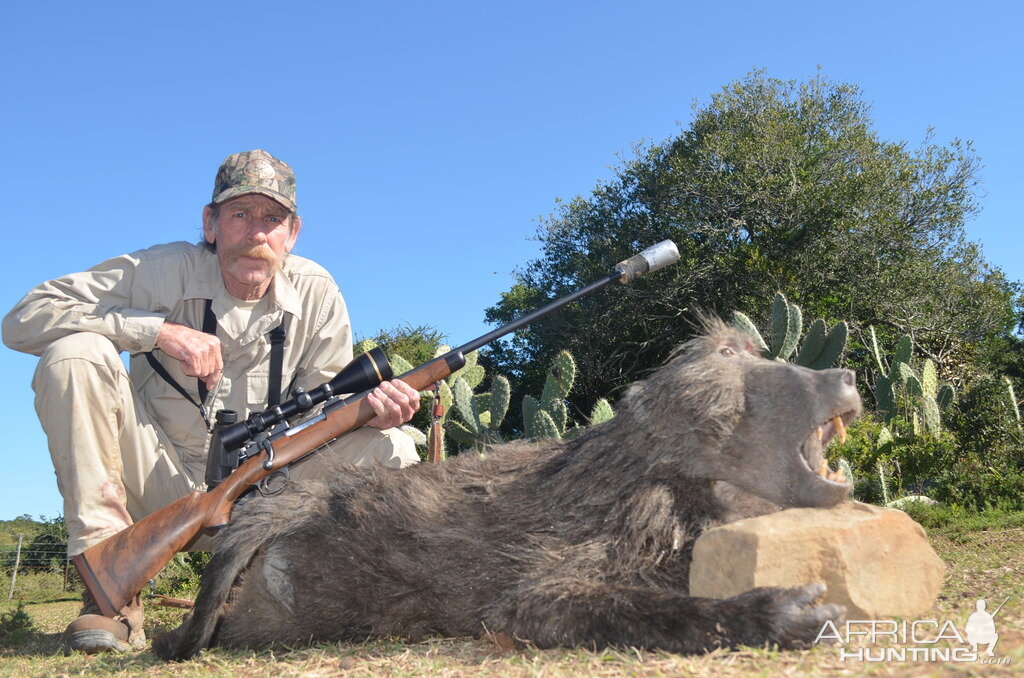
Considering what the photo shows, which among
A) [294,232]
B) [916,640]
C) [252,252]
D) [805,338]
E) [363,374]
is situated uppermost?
[294,232]

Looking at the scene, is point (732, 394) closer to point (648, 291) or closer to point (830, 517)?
point (830, 517)

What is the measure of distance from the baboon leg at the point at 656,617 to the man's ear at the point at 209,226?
3815 mm

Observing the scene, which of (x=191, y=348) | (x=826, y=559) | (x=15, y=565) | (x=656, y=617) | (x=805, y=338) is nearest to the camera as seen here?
(x=656, y=617)

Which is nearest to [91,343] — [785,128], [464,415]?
[464,415]

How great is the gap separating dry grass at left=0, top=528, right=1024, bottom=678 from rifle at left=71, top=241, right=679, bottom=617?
375 mm

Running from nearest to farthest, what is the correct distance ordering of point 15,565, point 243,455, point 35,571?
1. point 243,455
2. point 15,565
3. point 35,571

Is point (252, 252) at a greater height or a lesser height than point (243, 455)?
greater

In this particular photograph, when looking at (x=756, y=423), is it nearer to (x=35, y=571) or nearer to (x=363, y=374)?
(x=363, y=374)

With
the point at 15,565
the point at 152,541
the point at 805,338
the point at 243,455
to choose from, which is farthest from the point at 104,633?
the point at 805,338

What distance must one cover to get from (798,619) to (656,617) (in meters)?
0.40

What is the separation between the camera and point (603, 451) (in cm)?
306

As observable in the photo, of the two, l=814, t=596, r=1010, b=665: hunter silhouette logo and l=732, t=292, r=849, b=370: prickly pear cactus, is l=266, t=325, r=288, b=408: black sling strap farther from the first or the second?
l=732, t=292, r=849, b=370: prickly pear cactus

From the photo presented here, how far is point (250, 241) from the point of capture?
5.26 meters

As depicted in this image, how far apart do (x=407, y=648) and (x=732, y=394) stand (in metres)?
1.42
